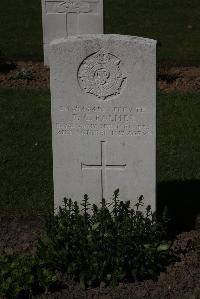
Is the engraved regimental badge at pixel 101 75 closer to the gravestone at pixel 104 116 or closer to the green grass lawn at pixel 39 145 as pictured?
the gravestone at pixel 104 116

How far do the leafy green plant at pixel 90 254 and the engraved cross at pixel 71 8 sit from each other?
264 inches

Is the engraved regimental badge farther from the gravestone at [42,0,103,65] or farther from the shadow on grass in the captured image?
the gravestone at [42,0,103,65]

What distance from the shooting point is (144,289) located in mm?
5891

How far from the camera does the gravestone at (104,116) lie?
5934mm

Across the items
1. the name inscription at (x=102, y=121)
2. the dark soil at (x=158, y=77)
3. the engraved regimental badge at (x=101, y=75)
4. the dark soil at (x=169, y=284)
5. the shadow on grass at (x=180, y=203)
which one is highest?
the dark soil at (x=158, y=77)

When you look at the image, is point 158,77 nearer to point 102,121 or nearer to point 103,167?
point 103,167

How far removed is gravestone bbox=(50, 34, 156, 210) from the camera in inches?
234

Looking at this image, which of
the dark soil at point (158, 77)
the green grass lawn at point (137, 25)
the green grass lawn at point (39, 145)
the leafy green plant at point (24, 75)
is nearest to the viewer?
the green grass lawn at point (39, 145)

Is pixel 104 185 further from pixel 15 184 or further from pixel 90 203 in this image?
pixel 15 184

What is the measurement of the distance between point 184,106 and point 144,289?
529 centimetres

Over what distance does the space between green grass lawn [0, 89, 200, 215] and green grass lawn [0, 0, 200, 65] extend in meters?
2.73

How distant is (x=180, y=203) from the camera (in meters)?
7.44

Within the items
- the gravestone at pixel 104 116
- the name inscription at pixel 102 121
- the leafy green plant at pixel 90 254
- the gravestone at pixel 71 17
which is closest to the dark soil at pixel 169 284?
the leafy green plant at pixel 90 254

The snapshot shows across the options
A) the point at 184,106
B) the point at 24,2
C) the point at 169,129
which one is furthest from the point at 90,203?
the point at 24,2
